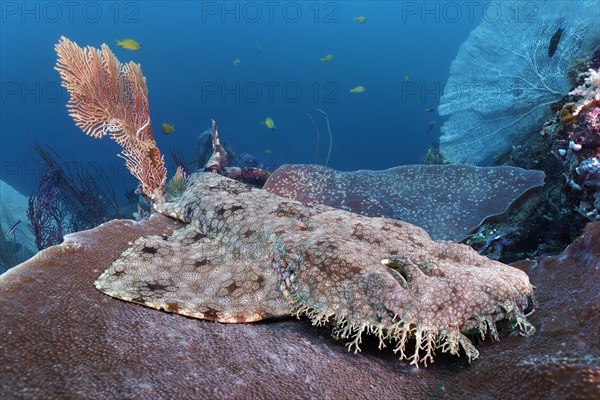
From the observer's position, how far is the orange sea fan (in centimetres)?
458

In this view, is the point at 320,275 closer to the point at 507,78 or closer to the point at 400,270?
the point at 400,270

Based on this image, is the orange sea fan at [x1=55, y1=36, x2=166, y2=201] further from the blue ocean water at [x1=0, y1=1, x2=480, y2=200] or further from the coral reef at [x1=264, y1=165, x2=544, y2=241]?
the blue ocean water at [x1=0, y1=1, x2=480, y2=200]

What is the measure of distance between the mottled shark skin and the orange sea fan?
1833mm

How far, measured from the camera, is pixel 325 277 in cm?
247

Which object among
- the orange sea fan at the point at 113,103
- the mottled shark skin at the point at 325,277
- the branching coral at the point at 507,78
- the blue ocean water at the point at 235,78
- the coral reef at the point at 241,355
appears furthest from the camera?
the blue ocean water at the point at 235,78

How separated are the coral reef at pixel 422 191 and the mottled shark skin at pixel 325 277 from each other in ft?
5.55

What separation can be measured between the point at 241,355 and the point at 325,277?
726 mm

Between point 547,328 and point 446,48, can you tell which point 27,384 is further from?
point 446,48

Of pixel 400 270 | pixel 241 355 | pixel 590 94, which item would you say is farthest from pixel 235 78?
pixel 241 355

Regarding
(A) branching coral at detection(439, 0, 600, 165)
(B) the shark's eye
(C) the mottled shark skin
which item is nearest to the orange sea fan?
(C) the mottled shark skin

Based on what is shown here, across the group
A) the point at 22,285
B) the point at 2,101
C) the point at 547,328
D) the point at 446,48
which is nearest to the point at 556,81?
the point at 547,328

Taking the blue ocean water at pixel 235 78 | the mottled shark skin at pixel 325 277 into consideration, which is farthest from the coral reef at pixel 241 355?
the blue ocean water at pixel 235 78

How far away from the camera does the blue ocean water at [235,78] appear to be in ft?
182

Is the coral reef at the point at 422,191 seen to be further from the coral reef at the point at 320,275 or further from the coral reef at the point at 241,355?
the coral reef at the point at 241,355
